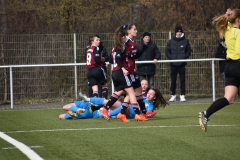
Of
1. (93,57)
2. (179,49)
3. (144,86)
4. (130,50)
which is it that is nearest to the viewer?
(130,50)

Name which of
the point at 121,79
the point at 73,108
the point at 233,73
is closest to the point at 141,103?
the point at 121,79

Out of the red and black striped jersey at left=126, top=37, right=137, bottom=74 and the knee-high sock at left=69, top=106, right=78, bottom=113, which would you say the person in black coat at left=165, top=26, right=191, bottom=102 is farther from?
the knee-high sock at left=69, top=106, right=78, bottom=113

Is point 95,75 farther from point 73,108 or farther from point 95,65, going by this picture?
point 73,108

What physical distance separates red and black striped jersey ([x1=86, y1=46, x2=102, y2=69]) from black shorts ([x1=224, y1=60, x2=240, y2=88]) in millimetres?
7023

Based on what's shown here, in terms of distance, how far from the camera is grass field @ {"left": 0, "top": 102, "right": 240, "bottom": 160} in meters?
9.47

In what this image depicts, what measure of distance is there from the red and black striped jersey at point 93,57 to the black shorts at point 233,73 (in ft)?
23.0

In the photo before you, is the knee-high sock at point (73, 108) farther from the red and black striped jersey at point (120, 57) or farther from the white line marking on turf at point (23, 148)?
the white line marking on turf at point (23, 148)

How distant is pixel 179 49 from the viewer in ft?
71.0

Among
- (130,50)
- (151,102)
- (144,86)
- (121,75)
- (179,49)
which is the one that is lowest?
(151,102)

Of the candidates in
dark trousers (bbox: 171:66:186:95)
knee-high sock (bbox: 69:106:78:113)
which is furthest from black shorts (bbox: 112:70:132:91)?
dark trousers (bbox: 171:66:186:95)

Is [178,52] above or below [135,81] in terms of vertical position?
above

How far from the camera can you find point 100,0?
101ft

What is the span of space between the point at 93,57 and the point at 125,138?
716 cm

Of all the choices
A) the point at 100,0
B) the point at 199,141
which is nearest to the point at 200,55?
the point at 100,0
